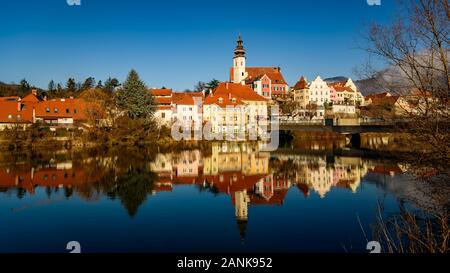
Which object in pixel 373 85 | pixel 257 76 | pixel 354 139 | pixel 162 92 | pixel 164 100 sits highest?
pixel 257 76

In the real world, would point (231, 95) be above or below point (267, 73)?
below

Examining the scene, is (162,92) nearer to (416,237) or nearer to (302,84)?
(302,84)

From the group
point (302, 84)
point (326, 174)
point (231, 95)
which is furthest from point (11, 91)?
point (326, 174)

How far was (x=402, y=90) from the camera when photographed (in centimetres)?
659

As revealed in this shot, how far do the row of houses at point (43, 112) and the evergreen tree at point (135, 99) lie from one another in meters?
4.90

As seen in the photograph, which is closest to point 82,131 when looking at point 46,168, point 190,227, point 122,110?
point 122,110

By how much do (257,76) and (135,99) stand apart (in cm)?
3961

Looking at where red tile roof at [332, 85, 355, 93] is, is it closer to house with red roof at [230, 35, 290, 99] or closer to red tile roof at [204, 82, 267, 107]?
house with red roof at [230, 35, 290, 99]

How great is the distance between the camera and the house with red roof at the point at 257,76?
263 ft

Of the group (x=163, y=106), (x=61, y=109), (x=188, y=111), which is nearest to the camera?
(x=61, y=109)

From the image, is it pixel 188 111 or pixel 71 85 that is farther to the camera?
pixel 71 85

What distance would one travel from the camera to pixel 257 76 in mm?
83750

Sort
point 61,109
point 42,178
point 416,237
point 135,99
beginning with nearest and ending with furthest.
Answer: point 416,237
point 42,178
point 135,99
point 61,109
